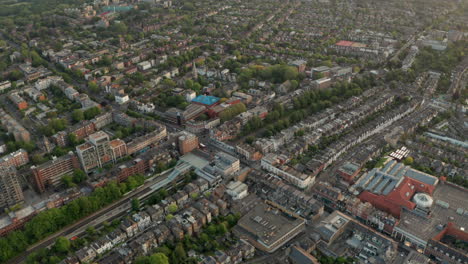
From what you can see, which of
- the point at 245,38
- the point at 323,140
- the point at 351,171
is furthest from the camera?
the point at 245,38

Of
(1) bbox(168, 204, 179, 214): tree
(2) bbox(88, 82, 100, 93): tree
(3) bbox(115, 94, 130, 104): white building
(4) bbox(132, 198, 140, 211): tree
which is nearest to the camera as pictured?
(1) bbox(168, 204, 179, 214): tree

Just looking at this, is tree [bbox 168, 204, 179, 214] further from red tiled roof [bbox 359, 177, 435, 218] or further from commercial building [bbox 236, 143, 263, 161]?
red tiled roof [bbox 359, 177, 435, 218]

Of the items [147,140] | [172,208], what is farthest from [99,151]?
[172,208]

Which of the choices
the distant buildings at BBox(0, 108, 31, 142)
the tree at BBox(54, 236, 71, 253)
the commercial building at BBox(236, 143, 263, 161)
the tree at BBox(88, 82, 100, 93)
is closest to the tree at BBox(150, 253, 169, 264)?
the tree at BBox(54, 236, 71, 253)

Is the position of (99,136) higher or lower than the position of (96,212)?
higher

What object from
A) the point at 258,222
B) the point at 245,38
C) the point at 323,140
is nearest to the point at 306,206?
the point at 258,222

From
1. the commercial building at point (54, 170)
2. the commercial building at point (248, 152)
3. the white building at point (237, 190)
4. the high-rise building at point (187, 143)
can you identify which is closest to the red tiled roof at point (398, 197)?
the white building at point (237, 190)

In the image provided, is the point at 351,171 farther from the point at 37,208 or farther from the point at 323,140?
the point at 37,208
